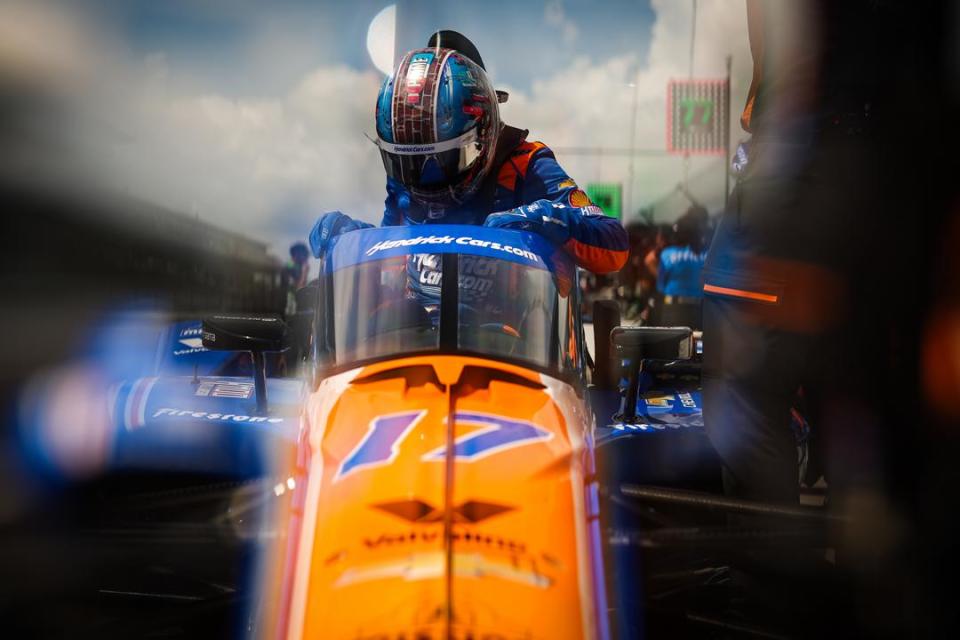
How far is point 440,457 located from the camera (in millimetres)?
1502

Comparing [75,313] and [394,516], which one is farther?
[75,313]

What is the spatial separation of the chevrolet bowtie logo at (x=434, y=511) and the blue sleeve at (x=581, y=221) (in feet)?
3.91

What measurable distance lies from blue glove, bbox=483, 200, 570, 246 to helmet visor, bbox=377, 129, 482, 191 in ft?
2.05

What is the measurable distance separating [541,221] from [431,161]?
74 centimetres

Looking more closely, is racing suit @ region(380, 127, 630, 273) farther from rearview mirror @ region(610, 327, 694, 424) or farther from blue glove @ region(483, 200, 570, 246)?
rearview mirror @ region(610, 327, 694, 424)

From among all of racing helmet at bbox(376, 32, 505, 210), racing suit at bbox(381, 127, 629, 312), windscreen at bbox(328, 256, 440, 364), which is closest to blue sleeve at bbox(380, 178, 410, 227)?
racing suit at bbox(381, 127, 629, 312)

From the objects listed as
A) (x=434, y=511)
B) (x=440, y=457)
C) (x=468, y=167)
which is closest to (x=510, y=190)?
(x=468, y=167)

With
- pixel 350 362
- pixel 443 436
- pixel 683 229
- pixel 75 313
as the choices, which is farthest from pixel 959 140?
pixel 75 313

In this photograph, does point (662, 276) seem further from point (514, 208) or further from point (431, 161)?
point (431, 161)

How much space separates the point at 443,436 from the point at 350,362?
0.45 meters

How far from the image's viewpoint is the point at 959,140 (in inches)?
73.8

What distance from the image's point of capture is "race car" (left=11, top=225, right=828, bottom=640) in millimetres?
1328

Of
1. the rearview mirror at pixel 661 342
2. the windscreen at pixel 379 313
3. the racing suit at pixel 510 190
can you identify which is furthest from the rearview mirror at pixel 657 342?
the racing suit at pixel 510 190

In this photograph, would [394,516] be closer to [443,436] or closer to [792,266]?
[443,436]
